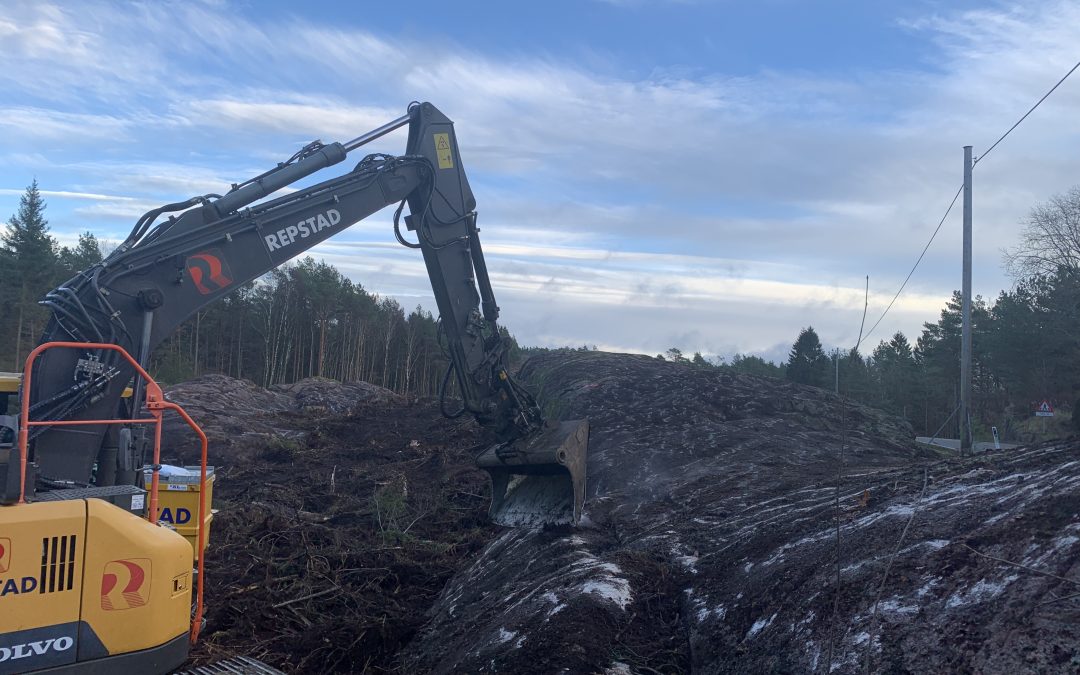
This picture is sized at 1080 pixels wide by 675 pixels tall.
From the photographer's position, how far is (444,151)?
8.43 m

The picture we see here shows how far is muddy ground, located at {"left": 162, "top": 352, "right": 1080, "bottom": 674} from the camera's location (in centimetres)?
421

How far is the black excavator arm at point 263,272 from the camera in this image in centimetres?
555

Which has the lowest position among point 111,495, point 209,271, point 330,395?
point 330,395

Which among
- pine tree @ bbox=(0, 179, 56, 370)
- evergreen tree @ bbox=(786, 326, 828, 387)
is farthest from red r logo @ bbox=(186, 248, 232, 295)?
pine tree @ bbox=(0, 179, 56, 370)

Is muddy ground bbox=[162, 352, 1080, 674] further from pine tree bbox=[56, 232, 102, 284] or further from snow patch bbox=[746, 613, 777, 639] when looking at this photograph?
pine tree bbox=[56, 232, 102, 284]

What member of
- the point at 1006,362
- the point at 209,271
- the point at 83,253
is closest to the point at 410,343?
the point at 83,253

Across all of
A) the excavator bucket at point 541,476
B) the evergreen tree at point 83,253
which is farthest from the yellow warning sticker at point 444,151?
the evergreen tree at point 83,253

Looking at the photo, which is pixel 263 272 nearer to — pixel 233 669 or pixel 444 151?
pixel 444 151

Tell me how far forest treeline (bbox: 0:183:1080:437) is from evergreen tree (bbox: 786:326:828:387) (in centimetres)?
7

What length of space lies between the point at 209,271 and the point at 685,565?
4583 millimetres

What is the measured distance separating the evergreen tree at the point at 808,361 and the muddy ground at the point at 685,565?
32.2ft

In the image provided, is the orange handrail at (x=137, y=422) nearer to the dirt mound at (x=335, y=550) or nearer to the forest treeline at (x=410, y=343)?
the dirt mound at (x=335, y=550)

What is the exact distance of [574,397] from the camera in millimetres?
15930

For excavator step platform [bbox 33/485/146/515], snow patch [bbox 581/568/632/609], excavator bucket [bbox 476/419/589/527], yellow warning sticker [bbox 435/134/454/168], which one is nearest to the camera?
excavator step platform [bbox 33/485/146/515]
